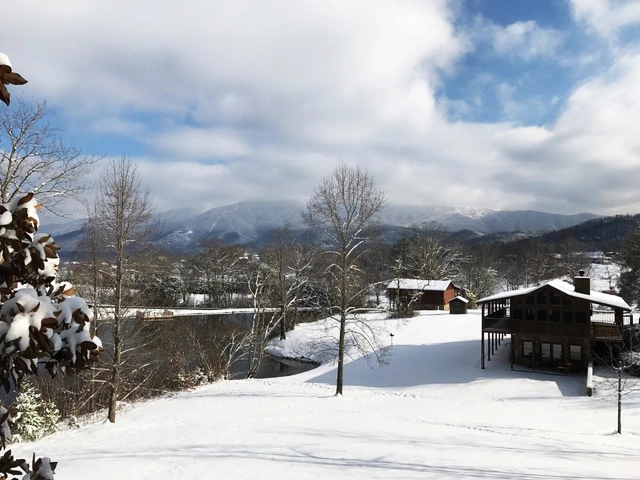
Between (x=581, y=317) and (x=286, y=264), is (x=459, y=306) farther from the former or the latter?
(x=581, y=317)

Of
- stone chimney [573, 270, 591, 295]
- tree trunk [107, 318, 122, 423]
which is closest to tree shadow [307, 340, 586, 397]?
stone chimney [573, 270, 591, 295]

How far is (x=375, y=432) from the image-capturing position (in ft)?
44.2

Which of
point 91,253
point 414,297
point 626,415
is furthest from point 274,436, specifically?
point 414,297

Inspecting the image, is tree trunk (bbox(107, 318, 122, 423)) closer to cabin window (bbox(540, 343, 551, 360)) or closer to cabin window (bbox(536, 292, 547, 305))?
cabin window (bbox(536, 292, 547, 305))

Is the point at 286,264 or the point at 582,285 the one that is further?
the point at 286,264

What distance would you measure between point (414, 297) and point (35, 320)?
Answer: 4579cm

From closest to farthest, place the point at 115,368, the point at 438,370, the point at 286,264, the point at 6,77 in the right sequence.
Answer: the point at 6,77 < the point at 115,368 < the point at 438,370 < the point at 286,264

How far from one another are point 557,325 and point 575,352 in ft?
10.6

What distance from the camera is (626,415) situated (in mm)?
18234

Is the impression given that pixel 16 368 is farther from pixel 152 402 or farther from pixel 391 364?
pixel 391 364

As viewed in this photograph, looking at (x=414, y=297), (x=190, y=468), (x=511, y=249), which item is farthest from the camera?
(x=511, y=249)

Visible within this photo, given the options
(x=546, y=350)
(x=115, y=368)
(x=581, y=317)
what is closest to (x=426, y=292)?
(x=546, y=350)

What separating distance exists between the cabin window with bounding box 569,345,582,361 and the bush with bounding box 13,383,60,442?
26.3 metres

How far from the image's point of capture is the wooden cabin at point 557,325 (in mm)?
24062
